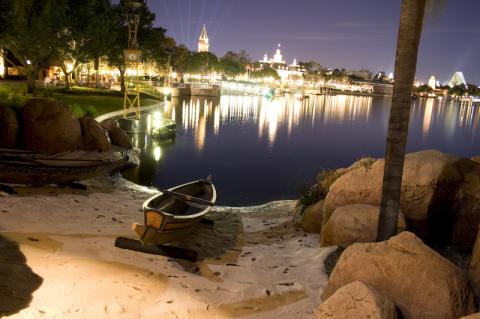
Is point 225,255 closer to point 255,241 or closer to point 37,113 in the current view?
point 255,241

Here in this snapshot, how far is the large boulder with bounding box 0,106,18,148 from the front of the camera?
55.7 feet

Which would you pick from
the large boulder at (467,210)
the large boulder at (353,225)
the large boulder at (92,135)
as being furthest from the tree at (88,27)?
the large boulder at (467,210)

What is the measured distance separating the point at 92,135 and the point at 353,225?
1605 cm

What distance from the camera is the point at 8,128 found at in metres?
17.1

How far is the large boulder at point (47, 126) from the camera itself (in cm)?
1777

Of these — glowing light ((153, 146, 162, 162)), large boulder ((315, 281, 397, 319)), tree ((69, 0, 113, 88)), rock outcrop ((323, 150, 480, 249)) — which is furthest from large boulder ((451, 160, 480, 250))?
tree ((69, 0, 113, 88))

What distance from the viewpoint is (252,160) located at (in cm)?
3278

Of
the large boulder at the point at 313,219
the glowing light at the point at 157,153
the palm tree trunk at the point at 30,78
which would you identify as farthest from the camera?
the palm tree trunk at the point at 30,78

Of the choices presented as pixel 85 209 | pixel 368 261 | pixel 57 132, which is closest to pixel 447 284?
pixel 368 261

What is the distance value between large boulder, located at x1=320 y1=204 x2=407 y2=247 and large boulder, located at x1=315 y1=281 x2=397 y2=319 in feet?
13.0

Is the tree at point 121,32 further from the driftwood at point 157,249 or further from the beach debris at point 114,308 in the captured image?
the beach debris at point 114,308

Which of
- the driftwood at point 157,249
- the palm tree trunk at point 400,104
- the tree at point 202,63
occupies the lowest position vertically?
the driftwood at point 157,249

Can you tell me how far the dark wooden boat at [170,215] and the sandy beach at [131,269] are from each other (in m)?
0.45

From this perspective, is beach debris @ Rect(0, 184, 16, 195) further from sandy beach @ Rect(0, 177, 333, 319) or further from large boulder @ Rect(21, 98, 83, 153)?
large boulder @ Rect(21, 98, 83, 153)
